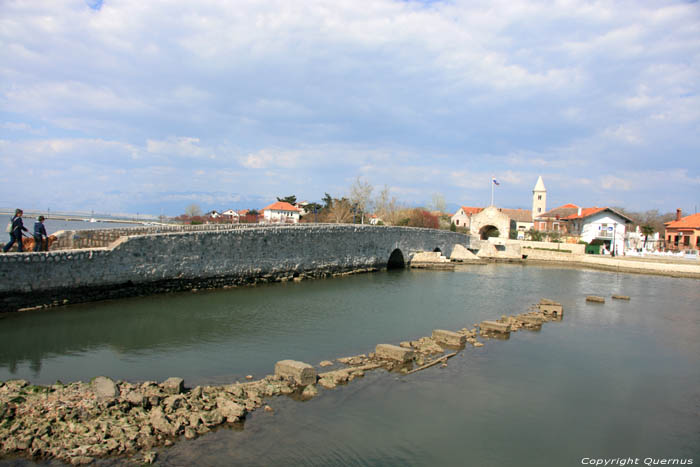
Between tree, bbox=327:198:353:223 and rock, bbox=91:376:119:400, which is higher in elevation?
tree, bbox=327:198:353:223

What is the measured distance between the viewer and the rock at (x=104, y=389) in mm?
7533

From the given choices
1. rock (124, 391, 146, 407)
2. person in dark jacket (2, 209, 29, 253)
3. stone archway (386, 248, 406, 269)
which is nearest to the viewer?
rock (124, 391, 146, 407)

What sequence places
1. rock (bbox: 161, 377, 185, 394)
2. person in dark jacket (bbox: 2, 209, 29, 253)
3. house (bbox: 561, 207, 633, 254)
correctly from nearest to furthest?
1. rock (bbox: 161, 377, 185, 394)
2. person in dark jacket (bbox: 2, 209, 29, 253)
3. house (bbox: 561, 207, 633, 254)

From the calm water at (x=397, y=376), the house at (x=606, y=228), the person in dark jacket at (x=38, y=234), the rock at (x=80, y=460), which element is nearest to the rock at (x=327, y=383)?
the calm water at (x=397, y=376)

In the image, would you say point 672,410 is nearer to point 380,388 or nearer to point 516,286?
point 380,388

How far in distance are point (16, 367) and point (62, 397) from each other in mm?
3574

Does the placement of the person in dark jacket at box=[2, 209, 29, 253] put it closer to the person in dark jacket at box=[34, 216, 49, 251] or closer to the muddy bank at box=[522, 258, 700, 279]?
the person in dark jacket at box=[34, 216, 49, 251]

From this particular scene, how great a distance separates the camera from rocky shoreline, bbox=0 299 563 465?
646 cm

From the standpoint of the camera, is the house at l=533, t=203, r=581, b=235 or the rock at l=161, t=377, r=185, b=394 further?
the house at l=533, t=203, r=581, b=235

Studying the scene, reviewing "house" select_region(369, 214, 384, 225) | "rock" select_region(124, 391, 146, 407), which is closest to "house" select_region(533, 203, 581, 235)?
"house" select_region(369, 214, 384, 225)

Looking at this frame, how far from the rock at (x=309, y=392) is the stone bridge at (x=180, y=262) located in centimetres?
1078

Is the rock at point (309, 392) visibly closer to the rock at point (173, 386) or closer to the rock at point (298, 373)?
the rock at point (298, 373)

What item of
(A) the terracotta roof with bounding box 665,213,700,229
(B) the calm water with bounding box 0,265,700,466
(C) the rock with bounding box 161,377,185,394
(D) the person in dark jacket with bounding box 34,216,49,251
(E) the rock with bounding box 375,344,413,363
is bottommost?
(B) the calm water with bounding box 0,265,700,466

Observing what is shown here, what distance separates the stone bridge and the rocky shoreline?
25.4 feet
